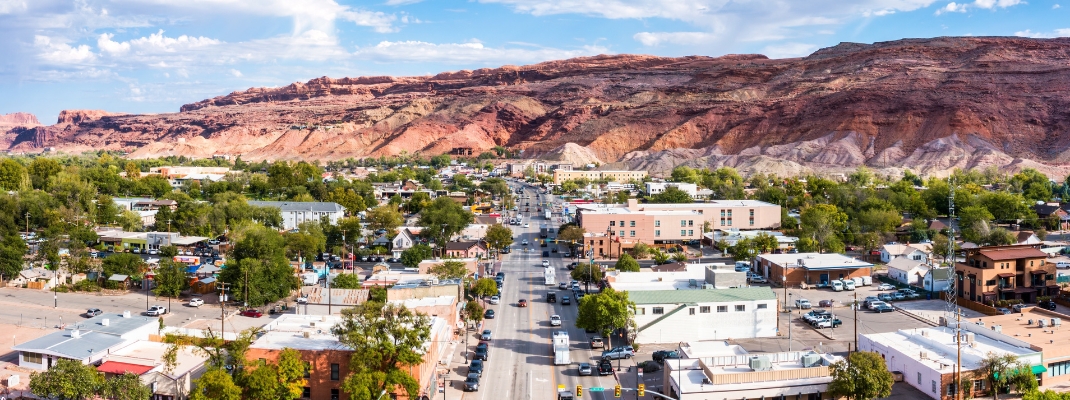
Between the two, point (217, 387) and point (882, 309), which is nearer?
point (217, 387)

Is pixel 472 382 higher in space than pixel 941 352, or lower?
lower

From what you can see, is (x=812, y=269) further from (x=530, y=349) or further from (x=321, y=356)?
(x=321, y=356)

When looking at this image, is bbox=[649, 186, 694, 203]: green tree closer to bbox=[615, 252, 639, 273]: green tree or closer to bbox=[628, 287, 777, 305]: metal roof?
bbox=[615, 252, 639, 273]: green tree

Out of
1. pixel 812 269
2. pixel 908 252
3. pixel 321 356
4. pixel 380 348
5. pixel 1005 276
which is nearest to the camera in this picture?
pixel 380 348

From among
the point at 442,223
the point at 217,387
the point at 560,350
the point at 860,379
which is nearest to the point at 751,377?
the point at 860,379

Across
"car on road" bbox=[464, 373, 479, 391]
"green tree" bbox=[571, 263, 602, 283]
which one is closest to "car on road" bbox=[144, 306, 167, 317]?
"car on road" bbox=[464, 373, 479, 391]

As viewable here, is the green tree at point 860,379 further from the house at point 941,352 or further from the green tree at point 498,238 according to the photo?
the green tree at point 498,238

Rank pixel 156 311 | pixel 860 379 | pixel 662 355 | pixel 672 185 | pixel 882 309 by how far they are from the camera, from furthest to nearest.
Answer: pixel 672 185, pixel 882 309, pixel 156 311, pixel 662 355, pixel 860 379
